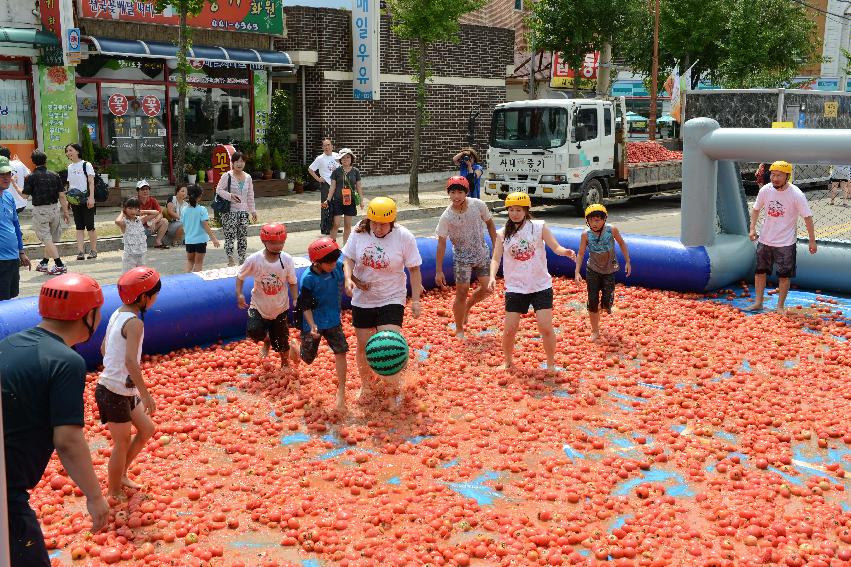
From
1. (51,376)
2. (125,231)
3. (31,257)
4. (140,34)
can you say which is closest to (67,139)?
(140,34)

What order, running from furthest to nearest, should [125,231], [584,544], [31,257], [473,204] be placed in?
[31,257]
[125,231]
[473,204]
[584,544]

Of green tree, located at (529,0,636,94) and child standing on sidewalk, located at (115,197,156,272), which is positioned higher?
green tree, located at (529,0,636,94)

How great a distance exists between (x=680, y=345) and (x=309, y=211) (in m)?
13.8

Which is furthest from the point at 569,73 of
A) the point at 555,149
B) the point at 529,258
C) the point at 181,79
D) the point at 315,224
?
A: the point at 529,258

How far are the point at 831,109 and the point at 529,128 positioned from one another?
12.4m

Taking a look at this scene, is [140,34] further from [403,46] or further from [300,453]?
[300,453]

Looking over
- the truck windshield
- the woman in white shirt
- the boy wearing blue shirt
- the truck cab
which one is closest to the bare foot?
the boy wearing blue shirt

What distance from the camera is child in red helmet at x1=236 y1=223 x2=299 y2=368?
30.1 feet

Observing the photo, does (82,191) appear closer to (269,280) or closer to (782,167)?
(269,280)

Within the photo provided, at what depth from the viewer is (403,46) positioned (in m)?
29.5

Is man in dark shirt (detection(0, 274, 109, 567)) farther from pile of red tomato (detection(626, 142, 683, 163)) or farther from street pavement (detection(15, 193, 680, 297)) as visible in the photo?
pile of red tomato (detection(626, 142, 683, 163))

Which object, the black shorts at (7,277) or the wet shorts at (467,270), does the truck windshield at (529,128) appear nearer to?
the wet shorts at (467,270)

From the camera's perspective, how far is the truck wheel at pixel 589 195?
76.4 ft

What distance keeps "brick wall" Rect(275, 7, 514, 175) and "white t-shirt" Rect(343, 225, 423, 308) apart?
1922 cm
